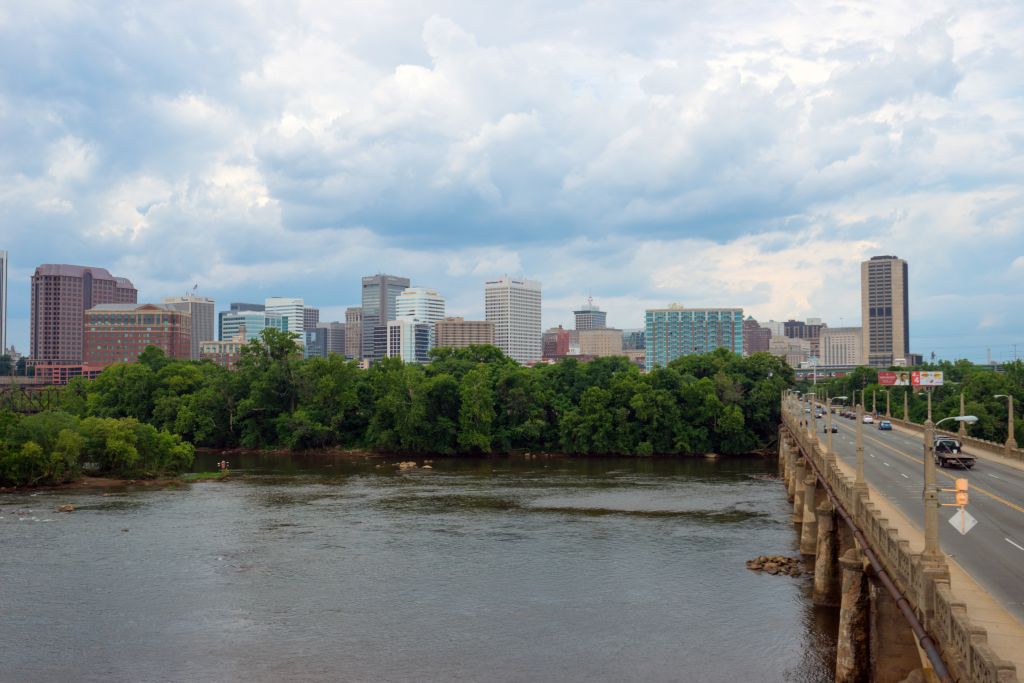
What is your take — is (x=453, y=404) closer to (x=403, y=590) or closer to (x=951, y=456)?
(x=951, y=456)

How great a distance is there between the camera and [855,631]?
1455 inches

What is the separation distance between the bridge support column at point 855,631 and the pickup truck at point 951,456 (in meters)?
29.8

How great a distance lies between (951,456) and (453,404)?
3430 inches

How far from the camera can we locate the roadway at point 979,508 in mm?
32156

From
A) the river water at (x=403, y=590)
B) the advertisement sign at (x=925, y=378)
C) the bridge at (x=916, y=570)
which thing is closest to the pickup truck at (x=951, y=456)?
Answer: the bridge at (x=916, y=570)

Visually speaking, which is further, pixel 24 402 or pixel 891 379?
pixel 891 379

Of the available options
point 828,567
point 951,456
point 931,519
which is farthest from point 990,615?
point 951,456

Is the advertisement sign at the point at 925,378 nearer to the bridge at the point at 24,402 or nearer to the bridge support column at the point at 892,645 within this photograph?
the bridge support column at the point at 892,645

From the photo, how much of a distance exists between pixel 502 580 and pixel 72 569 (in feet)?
88.5

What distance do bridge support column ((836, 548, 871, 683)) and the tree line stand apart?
95697 millimetres

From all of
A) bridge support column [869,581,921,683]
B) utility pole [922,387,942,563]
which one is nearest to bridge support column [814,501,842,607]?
bridge support column [869,581,921,683]

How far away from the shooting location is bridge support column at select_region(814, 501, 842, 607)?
4891cm

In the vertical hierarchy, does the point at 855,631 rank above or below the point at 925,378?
below

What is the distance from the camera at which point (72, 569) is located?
185 ft
